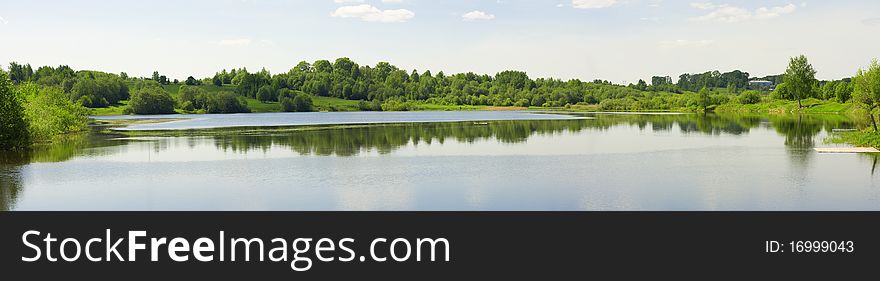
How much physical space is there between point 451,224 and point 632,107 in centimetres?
14565

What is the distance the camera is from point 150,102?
138 m

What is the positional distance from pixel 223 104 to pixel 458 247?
14574 cm

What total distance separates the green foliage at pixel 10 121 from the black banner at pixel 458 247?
25405 millimetres

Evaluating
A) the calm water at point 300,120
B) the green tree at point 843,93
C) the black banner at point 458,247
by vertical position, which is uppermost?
the green tree at point 843,93

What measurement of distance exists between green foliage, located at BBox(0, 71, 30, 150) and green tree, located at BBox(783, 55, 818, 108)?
340ft

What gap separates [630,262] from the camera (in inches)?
546

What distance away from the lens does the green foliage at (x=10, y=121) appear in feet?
129

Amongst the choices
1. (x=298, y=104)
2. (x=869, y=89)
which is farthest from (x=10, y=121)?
(x=298, y=104)

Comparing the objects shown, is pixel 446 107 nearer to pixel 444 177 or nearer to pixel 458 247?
pixel 444 177

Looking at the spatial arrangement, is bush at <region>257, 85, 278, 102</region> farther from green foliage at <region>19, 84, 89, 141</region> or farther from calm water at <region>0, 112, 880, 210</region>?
calm water at <region>0, 112, 880, 210</region>

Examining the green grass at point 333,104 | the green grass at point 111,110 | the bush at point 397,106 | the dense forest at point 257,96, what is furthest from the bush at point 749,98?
the green grass at point 111,110

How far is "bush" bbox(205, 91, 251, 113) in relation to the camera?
151m

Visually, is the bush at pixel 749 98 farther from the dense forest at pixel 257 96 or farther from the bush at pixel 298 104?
the bush at pixel 298 104

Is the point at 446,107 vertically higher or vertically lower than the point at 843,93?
lower
